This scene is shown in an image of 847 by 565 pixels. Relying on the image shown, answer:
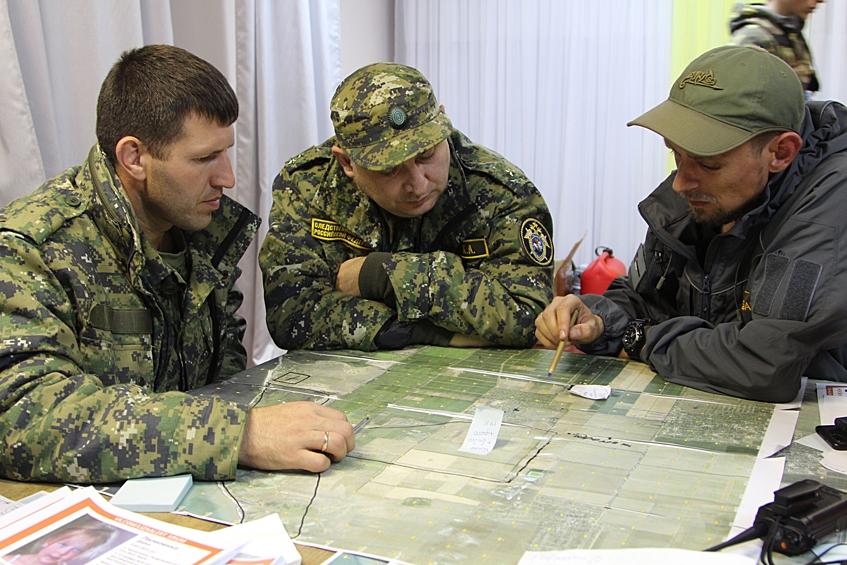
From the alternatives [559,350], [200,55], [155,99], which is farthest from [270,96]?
[559,350]

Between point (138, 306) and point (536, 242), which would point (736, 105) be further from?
point (138, 306)

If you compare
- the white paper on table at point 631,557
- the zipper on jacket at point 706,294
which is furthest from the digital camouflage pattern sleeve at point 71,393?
the zipper on jacket at point 706,294

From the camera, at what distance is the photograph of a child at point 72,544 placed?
3.12 feet

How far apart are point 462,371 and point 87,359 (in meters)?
0.77

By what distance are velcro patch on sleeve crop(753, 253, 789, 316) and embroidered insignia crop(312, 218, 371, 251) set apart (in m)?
0.99

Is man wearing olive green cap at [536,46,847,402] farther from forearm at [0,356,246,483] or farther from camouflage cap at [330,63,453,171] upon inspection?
forearm at [0,356,246,483]

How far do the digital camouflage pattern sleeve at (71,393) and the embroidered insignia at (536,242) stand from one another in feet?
3.27

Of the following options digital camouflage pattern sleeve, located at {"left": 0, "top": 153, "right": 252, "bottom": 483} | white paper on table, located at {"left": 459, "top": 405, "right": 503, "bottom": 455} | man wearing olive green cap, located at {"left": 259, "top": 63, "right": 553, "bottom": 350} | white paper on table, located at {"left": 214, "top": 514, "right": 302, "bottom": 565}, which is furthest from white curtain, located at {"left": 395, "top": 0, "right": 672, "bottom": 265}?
white paper on table, located at {"left": 214, "top": 514, "right": 302, "bottom": 565}

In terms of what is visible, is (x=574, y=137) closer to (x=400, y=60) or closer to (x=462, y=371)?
(x=400, y=60)

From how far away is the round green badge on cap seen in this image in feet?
6.14

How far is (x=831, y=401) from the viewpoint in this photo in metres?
1.48

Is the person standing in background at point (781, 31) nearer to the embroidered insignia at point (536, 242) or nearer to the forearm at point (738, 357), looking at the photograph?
the embroidered insignia at point (536, 242)

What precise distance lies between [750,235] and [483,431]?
29.8 inches

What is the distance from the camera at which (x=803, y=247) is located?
148 centimetres
